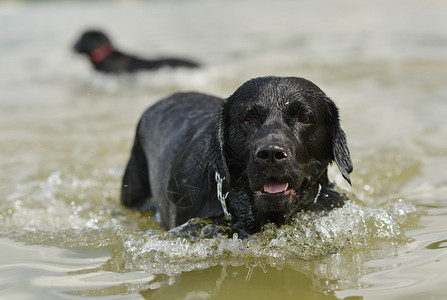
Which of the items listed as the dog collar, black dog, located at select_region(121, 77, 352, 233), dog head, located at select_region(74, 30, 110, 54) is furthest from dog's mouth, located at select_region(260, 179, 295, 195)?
dog head, located at select_region(74, 30, 110, 54)

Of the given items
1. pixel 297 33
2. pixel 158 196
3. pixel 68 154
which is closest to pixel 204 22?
pixel 297 33

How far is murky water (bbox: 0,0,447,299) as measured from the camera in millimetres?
3562

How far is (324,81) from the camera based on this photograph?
11.7m

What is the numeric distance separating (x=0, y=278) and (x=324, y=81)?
906cm

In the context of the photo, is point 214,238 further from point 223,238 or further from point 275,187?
point 275,187

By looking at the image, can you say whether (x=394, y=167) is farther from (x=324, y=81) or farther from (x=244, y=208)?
(x=324, y=81)

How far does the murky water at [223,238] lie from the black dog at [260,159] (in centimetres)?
19

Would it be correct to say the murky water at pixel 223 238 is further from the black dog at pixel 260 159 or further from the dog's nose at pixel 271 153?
the dog's nose at pixel 271 153

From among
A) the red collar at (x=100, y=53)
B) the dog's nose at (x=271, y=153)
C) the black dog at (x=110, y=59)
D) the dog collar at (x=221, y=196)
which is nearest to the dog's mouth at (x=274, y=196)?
the dog's nose at (x=271, y=153)

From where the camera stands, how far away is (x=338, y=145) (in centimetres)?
399

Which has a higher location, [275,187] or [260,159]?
[260,159]

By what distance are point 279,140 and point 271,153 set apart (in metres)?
0.12

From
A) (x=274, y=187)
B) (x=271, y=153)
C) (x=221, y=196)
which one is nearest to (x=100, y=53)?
(x=221, y=196)

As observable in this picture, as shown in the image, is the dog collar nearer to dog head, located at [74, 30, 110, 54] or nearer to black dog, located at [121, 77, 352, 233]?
black dog, located at [121, 77, 352, 233]
